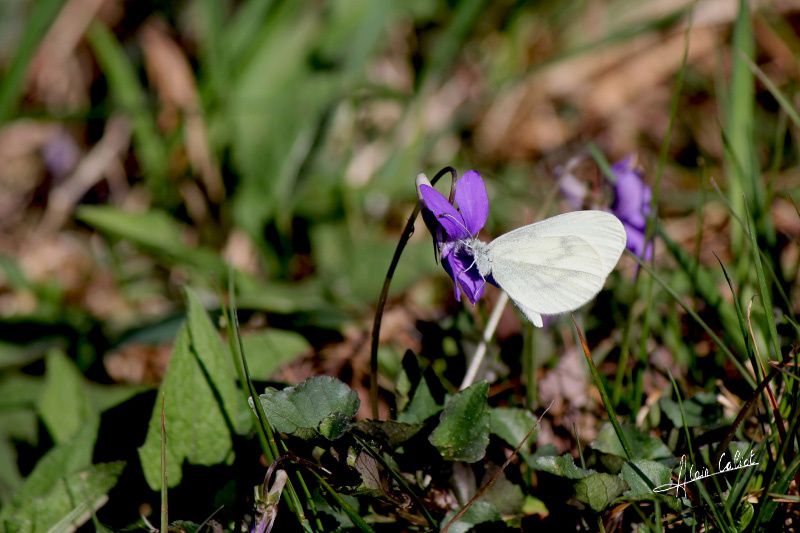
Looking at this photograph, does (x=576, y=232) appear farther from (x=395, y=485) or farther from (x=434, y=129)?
(x=434, y=129)

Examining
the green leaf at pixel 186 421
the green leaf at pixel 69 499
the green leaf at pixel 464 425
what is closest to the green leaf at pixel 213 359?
the green leaf at pixel 186 421

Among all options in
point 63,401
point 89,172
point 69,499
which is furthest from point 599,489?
point 89,172

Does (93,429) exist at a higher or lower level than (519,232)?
lower

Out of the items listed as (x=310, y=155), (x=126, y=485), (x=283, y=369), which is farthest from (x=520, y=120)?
(x=126, y=485)

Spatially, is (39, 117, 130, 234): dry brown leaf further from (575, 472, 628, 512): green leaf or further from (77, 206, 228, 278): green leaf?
(575, 472, 628, 512): green leaf
